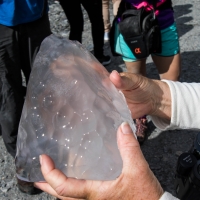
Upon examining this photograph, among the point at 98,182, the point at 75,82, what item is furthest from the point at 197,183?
the point at 75,82

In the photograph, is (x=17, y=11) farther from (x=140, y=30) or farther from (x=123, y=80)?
(x=123, y=80)

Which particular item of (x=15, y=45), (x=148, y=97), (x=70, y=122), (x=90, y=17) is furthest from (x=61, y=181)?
(x=90, y=17)

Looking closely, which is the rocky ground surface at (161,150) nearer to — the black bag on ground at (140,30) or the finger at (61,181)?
the black bag on ground at (140,30)

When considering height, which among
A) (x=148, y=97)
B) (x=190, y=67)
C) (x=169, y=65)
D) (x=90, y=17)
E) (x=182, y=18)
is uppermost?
(x=148, y=97)

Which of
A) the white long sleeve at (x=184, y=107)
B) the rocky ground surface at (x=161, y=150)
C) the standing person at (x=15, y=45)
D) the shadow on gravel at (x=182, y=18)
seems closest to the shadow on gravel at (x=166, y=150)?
the rocky ground surface at (x=161, y=150)

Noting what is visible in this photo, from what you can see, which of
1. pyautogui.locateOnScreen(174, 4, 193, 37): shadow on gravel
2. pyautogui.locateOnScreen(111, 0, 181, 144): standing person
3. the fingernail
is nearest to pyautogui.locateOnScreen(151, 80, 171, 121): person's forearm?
the fingernail

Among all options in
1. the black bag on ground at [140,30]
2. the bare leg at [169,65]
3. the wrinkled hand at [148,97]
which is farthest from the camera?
the bare leg at [169,65]

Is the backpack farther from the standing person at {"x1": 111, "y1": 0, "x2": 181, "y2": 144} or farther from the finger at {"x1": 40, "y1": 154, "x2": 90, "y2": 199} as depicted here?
the finger at {"x1": 40, "y1": 154, "x2": 90, "y2": 199}
